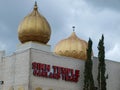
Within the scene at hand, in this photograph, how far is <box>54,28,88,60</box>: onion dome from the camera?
38406mm

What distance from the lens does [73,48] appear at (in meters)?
→ 38.7

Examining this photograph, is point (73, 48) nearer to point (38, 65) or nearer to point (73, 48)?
point (73, 48)

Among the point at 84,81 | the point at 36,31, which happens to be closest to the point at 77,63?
the point at 84,81

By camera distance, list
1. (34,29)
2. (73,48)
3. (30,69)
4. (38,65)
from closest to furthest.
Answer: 1. (30,69)
2. (38,65)
3. (34,29)
4. (73,48)

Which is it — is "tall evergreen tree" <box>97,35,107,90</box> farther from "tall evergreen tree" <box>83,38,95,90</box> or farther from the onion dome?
the onion dome

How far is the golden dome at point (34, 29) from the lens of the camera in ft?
114

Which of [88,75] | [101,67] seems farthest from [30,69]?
[101,67]

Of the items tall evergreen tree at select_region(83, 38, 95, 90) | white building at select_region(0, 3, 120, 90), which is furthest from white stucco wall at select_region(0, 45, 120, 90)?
tall evergreen tree at select_region(83, 38, 95, 90)

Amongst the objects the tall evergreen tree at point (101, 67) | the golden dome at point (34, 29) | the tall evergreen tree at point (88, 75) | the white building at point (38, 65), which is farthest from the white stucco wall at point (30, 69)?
the golden dome at point (34, 29)

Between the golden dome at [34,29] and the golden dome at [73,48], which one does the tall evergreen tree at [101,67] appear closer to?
the golden dome at [73,48]

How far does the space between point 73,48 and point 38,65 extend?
22.5ft

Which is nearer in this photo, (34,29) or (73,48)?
(34,29)

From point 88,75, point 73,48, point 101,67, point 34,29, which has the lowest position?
point 88,75

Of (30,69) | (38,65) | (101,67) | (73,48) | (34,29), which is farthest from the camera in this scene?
(73,48)
